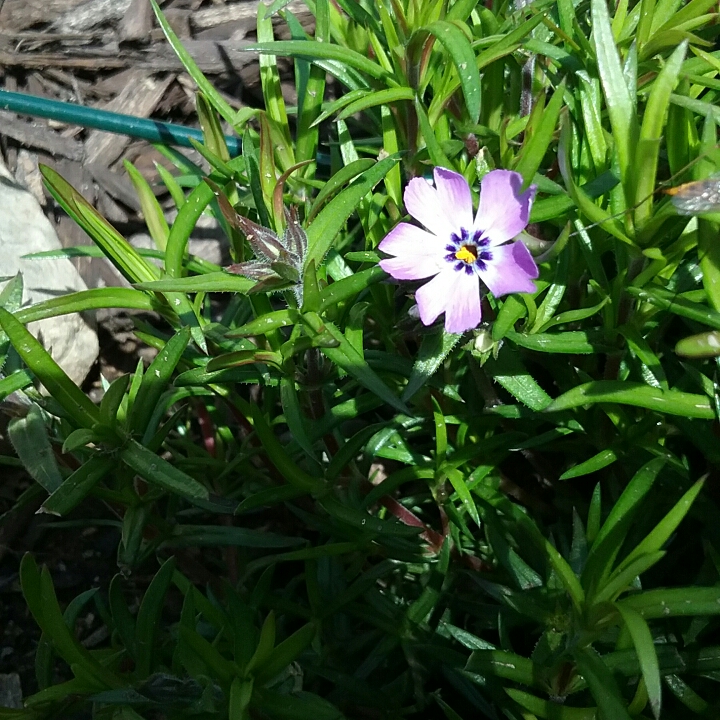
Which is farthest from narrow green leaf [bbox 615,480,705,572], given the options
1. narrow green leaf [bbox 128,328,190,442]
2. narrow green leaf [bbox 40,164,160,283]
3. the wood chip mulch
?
the wood chip mulch

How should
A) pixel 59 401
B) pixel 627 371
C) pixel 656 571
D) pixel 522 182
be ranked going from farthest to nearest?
pixel 656 571, pixel 627 371, pixel 59 401, pixel 522 182

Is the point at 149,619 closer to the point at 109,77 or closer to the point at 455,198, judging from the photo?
the point at 455,198

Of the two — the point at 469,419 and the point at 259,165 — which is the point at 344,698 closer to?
the point at 469,419

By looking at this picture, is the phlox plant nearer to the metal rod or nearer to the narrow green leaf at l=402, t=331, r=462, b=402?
the narrow green leaf at l=402, t=331, r=462, b=402

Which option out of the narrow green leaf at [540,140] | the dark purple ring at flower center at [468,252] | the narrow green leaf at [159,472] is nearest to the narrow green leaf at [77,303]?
the narrow green leaf at [159,472]

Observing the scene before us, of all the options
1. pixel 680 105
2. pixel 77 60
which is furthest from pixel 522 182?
pixel 77 60

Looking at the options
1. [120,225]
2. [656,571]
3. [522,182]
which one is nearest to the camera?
[522,182]
